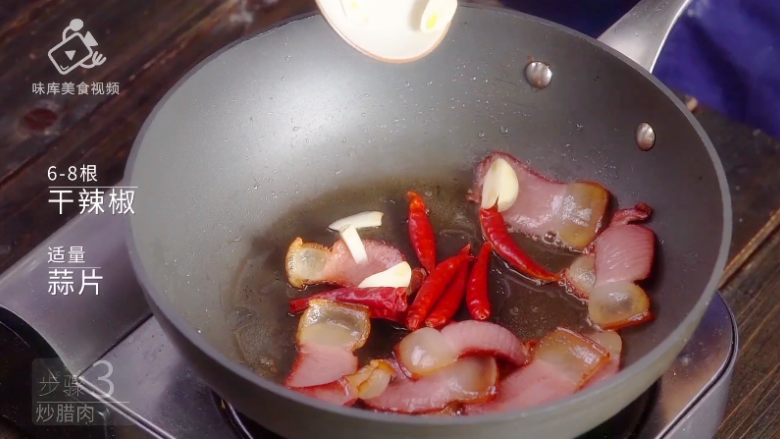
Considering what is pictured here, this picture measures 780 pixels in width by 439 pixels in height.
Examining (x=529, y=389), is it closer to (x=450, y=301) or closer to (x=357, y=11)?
(x=450, y=301)

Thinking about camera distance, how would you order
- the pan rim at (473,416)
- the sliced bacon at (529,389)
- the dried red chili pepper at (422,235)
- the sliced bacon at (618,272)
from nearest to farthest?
the pan rim at (473,416)
the sliced bacon at (529,389)
the sliced bacon at (618,272)
the dried red chili pepper at (422,235)

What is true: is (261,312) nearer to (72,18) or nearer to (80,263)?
(80,263)

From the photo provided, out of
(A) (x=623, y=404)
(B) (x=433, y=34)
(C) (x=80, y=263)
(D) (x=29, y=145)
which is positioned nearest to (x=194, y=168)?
(C) (x=80, y=263)

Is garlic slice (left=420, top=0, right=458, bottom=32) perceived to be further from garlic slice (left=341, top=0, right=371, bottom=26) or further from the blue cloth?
the blue cloth

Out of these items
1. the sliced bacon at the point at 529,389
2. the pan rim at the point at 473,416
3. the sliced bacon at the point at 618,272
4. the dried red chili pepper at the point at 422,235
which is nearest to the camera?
the pan rim at the point at 473,416

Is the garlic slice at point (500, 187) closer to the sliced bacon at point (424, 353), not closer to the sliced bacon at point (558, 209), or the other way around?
the sliced bacon at point (558, 209)

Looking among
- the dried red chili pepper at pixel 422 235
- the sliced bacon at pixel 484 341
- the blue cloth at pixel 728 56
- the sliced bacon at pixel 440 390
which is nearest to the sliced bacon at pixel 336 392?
the sliced bacon at pixel 440 390
